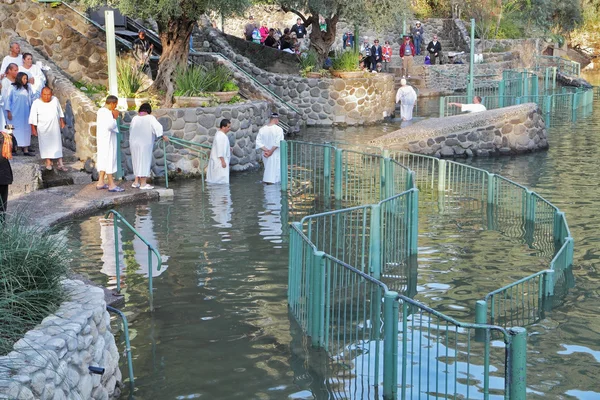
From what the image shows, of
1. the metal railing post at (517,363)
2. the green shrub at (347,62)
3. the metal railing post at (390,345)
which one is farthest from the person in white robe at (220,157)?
the green shrub at (347,62)

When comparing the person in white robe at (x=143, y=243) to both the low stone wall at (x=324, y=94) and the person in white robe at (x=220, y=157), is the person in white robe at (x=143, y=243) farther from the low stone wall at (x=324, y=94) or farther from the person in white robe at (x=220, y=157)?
the low stone wall at (x=324, y=94)

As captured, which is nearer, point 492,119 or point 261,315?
point 261,315

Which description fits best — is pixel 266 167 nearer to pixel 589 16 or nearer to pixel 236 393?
pixel 236 393

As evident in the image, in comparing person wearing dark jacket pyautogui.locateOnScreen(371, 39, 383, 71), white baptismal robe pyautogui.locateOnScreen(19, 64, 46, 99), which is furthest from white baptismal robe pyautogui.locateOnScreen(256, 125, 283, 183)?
person wearing dark jacket pyautogui.locateOnScreen(371, 39, 383, 71)

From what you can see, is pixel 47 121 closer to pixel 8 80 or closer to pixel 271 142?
pixel 8 80

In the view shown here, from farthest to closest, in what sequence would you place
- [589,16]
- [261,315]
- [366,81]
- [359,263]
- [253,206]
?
[589,16] → [366,81] → [253,206] → [359,263] → [261,315]

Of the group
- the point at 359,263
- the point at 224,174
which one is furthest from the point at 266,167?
the point at 359,263

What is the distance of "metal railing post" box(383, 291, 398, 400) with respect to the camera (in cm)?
696

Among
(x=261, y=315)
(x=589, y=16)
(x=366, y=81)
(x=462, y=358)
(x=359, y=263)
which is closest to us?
(x=462, y=358)

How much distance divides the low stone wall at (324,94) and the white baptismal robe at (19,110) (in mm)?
11331

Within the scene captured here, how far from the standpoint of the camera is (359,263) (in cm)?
1152

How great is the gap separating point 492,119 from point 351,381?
1393 cm

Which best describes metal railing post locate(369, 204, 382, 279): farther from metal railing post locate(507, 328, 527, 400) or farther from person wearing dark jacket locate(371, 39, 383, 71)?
person wearing dark jacket locate(371, 39, 383, 71)

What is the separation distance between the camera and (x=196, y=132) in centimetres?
1795
